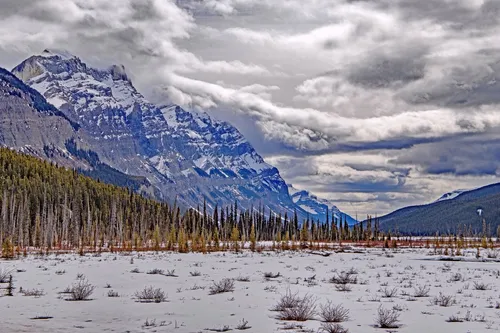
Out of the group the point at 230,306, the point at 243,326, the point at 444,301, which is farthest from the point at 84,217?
the point at 243,326

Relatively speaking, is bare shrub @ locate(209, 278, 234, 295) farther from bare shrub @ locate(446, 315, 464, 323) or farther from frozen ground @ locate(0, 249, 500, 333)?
bare shrub @ locate(446, 315, 464, 323)

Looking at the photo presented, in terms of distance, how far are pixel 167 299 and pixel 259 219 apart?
17347cm

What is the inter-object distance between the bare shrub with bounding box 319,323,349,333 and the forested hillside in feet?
331

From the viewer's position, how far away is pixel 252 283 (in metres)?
33.7

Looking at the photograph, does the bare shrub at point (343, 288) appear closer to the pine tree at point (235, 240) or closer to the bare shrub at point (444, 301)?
the bare shrub at point (444, 301)

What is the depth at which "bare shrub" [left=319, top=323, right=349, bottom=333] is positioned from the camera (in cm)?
1836

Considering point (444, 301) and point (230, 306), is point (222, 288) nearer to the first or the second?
point (230, 306)

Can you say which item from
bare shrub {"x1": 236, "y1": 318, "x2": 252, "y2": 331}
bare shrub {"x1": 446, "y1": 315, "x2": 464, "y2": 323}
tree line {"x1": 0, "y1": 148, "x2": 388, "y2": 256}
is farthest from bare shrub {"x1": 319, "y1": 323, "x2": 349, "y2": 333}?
tree line {"x1": 0, "y1": 148, "x2": 388, "y2": 256}

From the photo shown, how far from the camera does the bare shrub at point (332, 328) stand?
60.2 feet

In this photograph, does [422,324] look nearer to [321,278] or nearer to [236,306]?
[236,306]

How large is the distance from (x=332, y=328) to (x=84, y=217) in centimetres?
13554

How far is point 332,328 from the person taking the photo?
740 inches

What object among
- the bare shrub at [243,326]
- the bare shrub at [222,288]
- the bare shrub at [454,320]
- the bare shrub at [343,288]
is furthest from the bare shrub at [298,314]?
the bare shrub at [343,288]

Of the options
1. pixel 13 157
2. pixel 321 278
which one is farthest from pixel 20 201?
pixel 321 278
